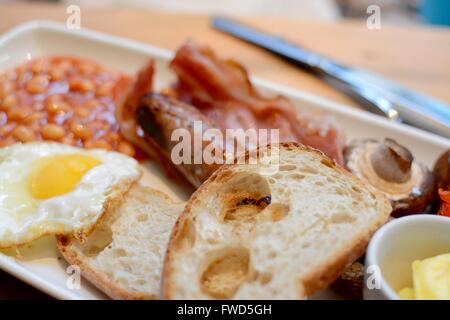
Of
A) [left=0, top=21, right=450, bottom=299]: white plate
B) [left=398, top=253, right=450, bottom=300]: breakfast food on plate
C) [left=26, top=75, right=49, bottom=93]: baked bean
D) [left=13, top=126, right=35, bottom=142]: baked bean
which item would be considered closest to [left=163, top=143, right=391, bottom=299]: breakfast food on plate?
[left=398, top=253, right=450, bottom=300]: breakfast food on plate

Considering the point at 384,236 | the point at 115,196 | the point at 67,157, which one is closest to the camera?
the point at 384,236

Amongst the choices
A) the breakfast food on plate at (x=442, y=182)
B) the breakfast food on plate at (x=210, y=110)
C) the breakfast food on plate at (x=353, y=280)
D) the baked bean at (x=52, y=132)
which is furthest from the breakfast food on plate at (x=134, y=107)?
the breakfast food on plate at (x=442, y=182)

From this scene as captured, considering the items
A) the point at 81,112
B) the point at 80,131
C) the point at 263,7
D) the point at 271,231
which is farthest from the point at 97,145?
the point at 263,7

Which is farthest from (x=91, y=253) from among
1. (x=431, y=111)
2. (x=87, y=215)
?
(x=431, y=111)

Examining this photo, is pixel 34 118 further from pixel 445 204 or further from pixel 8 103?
pixel 445 204

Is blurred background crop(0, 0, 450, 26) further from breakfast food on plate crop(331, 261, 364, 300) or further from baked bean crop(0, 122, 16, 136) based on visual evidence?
breakfast food on plate crop(331, 261, 364, 300)

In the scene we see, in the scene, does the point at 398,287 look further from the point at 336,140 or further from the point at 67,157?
the point at 67,157

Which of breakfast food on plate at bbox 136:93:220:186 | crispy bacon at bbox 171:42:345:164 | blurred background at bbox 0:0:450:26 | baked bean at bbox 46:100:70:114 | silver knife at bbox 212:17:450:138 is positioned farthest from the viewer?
blurred background at bbox 0:0:450:26
